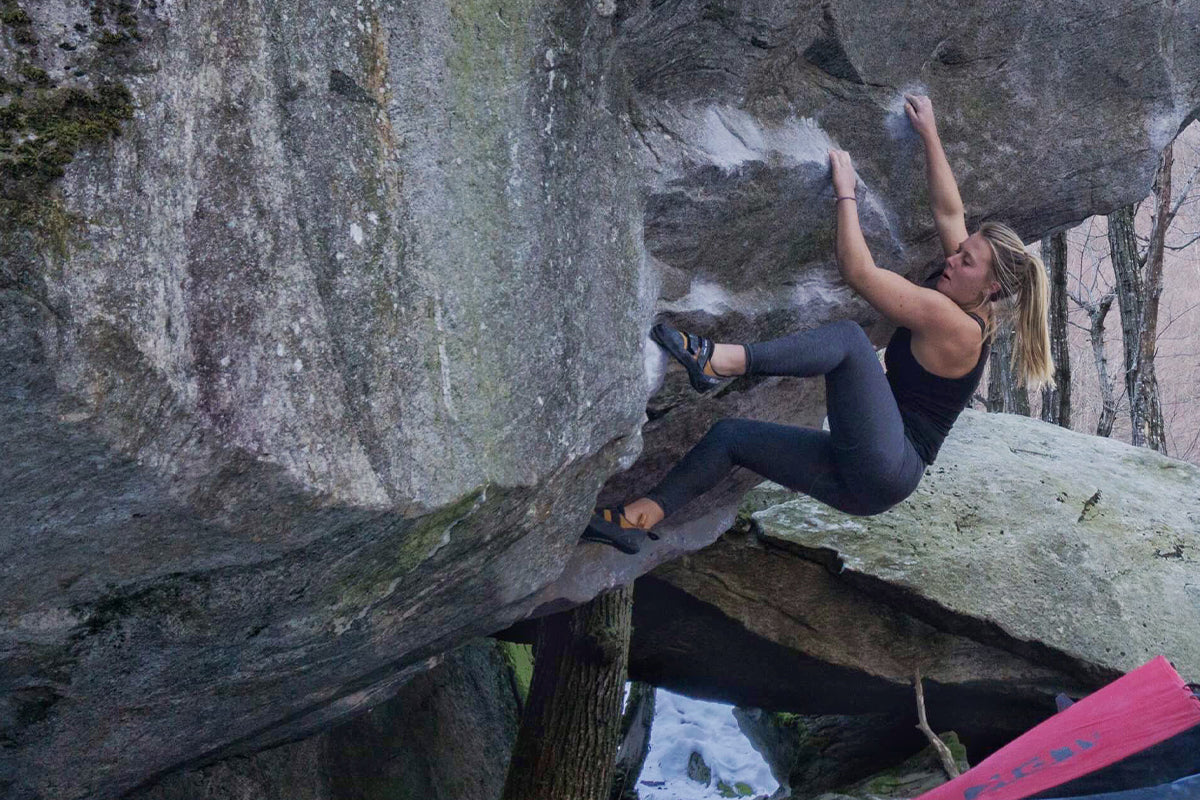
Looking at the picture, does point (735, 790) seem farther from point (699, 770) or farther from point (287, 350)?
point (287, 350)

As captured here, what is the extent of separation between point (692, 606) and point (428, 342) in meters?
4.64

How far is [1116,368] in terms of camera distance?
2762cm

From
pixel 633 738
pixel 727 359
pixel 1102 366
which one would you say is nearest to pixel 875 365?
pixel 727 359

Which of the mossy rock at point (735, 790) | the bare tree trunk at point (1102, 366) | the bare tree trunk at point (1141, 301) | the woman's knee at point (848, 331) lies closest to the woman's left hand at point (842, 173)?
the woman's knee at point (848, 331)

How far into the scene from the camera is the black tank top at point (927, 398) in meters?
4.36

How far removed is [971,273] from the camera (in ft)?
13.9

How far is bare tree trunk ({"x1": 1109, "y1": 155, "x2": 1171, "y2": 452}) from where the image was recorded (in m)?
11.0

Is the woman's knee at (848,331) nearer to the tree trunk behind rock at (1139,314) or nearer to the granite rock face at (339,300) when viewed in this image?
the granite rock face at (339,300)

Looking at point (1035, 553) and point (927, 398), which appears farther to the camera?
point (1035, 553)

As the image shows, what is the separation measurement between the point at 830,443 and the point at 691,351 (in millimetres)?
776

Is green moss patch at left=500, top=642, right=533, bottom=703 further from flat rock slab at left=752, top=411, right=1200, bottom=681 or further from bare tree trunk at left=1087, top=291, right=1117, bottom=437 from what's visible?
bare tree trunk at left=1087, top=291, right=1117, bottom=437

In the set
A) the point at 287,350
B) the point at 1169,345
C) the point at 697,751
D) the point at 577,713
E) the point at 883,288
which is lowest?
the point at 697,751

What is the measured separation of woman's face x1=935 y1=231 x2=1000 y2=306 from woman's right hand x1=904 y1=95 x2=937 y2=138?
1.78 feet

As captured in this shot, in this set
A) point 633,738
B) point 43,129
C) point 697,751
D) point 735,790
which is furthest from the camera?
point 697,751
